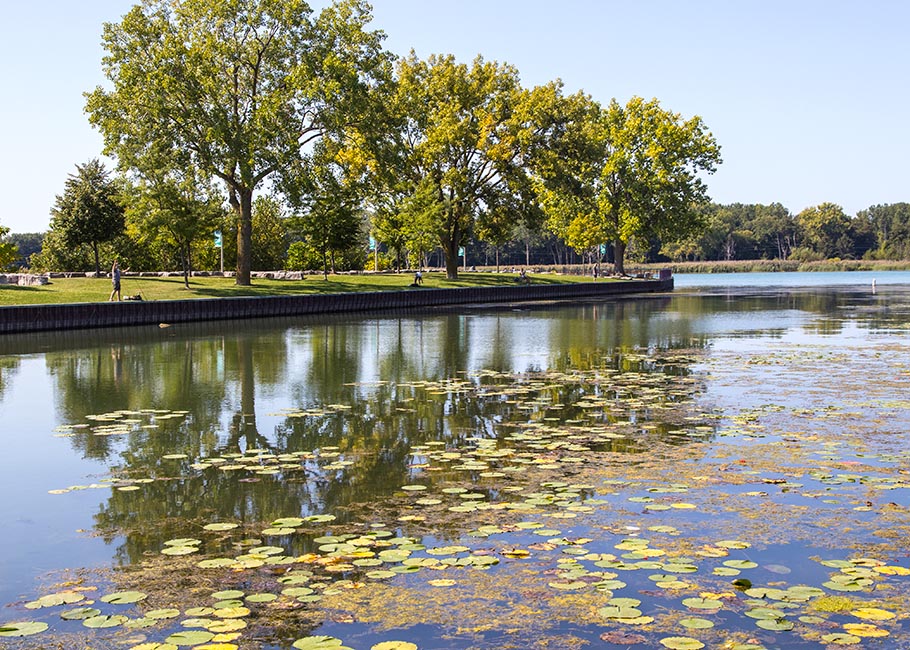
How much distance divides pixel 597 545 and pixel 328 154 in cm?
4791

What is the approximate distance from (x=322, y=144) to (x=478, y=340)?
1106 inches

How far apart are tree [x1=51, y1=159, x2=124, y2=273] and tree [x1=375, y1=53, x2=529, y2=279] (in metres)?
18.0

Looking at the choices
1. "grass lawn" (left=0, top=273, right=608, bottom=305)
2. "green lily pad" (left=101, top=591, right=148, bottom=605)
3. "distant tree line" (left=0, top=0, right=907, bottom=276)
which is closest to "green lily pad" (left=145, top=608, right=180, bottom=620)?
"green lily pad" (left=101, top=591, right=148, bottom=605)

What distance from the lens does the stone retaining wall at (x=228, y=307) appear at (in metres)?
33.0

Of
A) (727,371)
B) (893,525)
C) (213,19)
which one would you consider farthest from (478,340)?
(213,19)

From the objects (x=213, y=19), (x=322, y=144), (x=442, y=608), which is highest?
(x=213, y=19)

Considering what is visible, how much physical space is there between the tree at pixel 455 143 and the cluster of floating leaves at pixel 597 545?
5354cm

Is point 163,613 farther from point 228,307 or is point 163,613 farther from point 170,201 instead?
point 170,201

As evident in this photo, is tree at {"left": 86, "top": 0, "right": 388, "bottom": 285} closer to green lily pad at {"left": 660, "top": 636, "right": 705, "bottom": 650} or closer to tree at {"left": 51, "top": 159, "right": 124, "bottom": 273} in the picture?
tree at {"left": 51, "top": 159, "right": 124, "bottom": 273}

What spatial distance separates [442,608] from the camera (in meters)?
6.08

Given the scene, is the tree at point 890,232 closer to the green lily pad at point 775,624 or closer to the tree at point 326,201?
the tree at point 326,201

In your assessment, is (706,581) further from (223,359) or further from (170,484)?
(223,359)

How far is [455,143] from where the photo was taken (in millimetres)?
65250

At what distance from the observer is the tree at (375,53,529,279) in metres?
64.9
